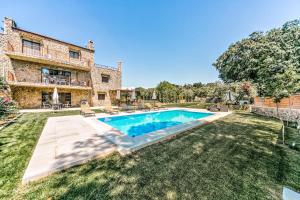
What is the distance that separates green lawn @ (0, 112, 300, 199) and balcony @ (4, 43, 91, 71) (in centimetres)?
1351

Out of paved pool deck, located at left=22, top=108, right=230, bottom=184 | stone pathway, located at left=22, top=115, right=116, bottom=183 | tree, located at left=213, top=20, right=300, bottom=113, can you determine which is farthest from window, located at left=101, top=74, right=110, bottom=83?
tree, located at left=213, top=20, right=300, bottom=113

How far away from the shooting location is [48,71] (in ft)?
51.9

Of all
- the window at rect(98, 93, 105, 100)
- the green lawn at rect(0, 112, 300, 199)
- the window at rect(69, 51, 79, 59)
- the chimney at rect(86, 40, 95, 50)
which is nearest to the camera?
the green lawn at rect(0, 112, 300, 199)

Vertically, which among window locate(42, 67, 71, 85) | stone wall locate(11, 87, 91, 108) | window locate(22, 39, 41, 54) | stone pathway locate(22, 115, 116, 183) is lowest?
stone pathway locate(22, 115, 116, 183)

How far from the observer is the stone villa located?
13289mm

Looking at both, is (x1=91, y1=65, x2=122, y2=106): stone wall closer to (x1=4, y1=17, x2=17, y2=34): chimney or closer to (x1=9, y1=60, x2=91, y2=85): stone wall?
(x1=9, y1=60, x2=91, y2=85): stone wall

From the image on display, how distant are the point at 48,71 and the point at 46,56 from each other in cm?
178

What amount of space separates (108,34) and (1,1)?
10.2m

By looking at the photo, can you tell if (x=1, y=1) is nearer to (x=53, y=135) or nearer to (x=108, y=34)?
(x=108, y=34)

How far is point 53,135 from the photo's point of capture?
5.34 m

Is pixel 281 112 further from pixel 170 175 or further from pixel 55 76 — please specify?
pixel 55 76

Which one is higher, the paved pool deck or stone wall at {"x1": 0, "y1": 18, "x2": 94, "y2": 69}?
stone wall at {"x1": 0, "y1": 18, "x2": 94, "y2": 69}

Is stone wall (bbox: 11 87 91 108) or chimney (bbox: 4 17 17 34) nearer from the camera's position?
chimney (bbox: 4 17 17 34)

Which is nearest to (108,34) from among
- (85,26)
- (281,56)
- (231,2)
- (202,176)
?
(85,26)
